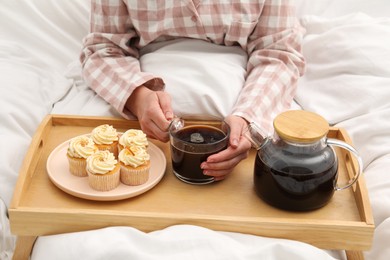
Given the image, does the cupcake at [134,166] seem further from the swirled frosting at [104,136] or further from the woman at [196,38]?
the woman at [196,38]

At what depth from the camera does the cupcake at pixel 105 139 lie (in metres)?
1.08

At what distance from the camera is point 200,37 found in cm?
133

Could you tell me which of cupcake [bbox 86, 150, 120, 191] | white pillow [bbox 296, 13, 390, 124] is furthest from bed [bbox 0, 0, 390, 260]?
cupcake [bbox 86, 150, 120, 191]

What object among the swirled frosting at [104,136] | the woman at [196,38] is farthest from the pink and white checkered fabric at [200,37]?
the swirled frosting at [104,136]

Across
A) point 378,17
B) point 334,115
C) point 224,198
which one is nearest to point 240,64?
point 334,115

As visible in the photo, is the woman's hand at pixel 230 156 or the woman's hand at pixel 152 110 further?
the woman's hand at pixel 152 110

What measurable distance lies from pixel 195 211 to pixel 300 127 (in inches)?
9.0

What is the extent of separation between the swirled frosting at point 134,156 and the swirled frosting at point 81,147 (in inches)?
2.2

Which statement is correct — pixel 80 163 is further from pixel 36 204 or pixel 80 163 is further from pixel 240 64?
pixel 240 64

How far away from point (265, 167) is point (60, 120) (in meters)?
0.49

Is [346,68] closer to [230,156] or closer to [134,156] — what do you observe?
[230,156]

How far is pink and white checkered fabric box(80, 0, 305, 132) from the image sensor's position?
128cm

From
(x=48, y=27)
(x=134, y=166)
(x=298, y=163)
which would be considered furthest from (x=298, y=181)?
(x=48, y=27)

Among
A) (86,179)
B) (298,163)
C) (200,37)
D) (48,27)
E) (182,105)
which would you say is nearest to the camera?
(298,163)
